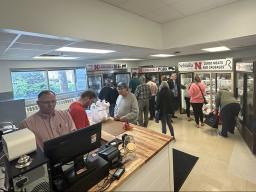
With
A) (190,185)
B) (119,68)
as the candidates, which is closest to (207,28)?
(190,185)

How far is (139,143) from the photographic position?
2002mm

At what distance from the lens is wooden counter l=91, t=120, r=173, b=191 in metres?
1.48

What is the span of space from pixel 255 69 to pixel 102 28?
2.75 metres

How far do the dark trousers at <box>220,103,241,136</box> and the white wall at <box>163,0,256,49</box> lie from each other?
1682 millimetres

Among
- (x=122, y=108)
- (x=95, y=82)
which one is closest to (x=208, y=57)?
(x=95, y=82)

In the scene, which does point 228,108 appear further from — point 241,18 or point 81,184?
point 81,184

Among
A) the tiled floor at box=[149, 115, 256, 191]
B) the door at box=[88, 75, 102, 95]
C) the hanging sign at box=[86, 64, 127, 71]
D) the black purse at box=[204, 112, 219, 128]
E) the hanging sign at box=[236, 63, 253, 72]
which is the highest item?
the hanging sign at box=[86, 64, 127, 71]

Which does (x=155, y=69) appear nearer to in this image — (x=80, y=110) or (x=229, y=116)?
(x=229, y=116)

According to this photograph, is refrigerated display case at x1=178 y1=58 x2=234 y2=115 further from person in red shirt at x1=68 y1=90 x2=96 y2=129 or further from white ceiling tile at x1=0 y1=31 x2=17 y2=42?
white ceiling tile at x1=0 y1=31 x2=17 y2=42

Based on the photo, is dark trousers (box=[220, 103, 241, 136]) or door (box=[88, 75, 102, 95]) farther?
door (box=[88, 75, 102, 95])

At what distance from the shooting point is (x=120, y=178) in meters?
1.41

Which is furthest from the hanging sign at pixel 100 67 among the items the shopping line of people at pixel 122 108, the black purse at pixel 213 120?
the black purse at pixel 213 120

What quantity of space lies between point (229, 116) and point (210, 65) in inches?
71.9

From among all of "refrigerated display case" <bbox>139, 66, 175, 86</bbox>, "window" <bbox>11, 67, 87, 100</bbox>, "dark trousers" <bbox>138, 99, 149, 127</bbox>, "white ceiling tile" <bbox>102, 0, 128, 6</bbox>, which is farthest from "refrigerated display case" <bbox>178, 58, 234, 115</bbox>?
"window" <bbox>11, 67, 87, 100</bbox>
